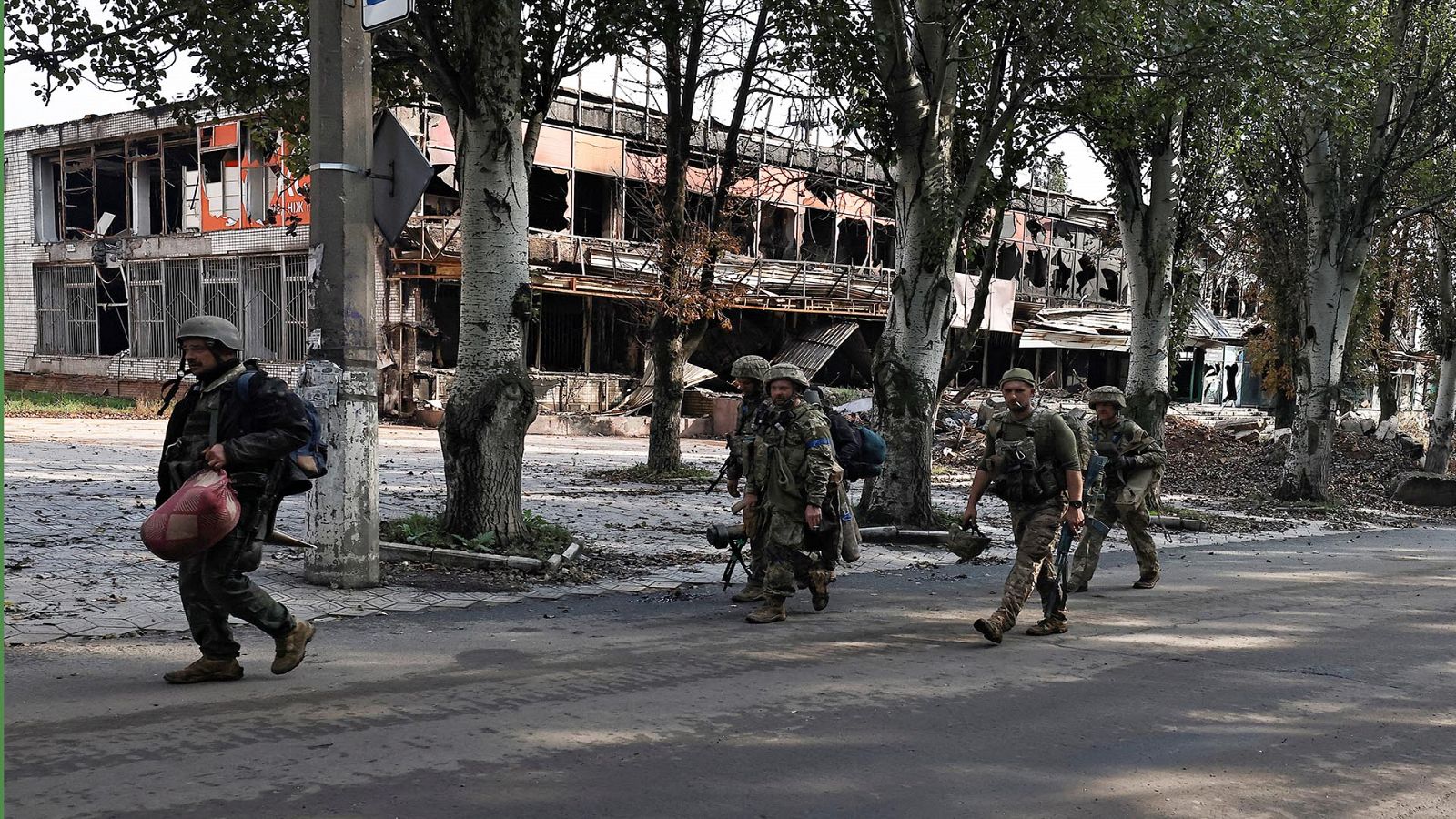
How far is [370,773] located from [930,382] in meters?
9.01

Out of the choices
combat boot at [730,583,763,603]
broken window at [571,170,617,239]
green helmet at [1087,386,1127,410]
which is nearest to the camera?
combat boot at [730,583,763,603]

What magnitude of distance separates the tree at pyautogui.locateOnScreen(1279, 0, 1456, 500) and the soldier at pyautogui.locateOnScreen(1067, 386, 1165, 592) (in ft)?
32.8

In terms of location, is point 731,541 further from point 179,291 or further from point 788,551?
point 179,291

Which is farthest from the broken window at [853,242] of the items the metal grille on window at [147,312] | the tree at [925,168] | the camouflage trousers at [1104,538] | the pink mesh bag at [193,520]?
the pink mesh bag at [193,520]

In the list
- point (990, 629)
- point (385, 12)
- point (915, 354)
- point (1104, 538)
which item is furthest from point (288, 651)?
point (915, 354)

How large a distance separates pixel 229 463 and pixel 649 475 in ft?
38.1

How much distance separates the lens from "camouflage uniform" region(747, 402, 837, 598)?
7742 millimetres

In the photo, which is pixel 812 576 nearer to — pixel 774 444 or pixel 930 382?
pixel 774 444

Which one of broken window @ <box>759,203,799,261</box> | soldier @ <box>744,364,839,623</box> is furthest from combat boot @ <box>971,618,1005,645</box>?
broken window @ <box>759,203,799,261</box>

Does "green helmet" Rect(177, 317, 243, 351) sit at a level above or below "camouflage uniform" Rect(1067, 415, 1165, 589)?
above

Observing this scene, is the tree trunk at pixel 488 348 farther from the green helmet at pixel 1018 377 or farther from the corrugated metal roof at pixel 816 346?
the corrugated metal roof at pixel 816 346

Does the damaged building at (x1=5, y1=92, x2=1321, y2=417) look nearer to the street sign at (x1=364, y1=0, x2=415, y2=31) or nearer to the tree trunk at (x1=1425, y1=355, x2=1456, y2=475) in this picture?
the tree trunk at (x1=1425, y1=355, x2=1456, y2=475)

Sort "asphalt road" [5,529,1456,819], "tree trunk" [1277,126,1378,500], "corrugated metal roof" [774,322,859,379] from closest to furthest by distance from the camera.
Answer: "asphalt road" [5,529,1456,819] < "tree trunk" [1277,126,1378,500] < "corrugated metal roof" [774,322,859,379]

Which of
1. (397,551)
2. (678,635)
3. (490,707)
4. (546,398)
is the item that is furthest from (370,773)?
(546,398)
